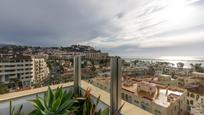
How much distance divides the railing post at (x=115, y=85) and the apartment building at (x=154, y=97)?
8cm

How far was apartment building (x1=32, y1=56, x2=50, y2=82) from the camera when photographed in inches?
173

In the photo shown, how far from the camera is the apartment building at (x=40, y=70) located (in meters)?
4.39

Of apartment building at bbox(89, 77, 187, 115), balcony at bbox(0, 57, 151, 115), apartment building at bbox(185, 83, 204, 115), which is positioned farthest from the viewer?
balcony at bbox(0, 57, 151, 115)

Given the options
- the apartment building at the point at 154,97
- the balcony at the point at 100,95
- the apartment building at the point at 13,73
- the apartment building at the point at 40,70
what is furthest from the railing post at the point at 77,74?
the apartment building at the point at 154,97

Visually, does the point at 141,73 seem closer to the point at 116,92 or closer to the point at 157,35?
the point at 116,92

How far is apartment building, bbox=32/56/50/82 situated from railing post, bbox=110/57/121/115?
238 centimetres

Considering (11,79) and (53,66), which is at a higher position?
(53,66)

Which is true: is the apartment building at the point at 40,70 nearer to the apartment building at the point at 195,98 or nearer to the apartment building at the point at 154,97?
the apartment building at the point at 154,97

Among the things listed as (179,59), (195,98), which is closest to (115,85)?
(179,59)

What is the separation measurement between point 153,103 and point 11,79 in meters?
3.51

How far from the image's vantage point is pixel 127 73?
8.16 feet

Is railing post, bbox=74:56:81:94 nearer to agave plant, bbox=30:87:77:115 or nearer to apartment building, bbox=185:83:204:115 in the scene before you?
agave plant, bbox=30:87:77:115

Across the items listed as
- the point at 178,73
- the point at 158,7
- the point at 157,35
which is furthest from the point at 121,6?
the point at 178,73

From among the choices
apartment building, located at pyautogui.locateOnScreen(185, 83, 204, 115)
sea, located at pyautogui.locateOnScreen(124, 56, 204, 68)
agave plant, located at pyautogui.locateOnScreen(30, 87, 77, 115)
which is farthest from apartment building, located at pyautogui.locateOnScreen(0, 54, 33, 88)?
apartment building, located at pyautogui.locateOnScreen(185, 83, 204, 115)
